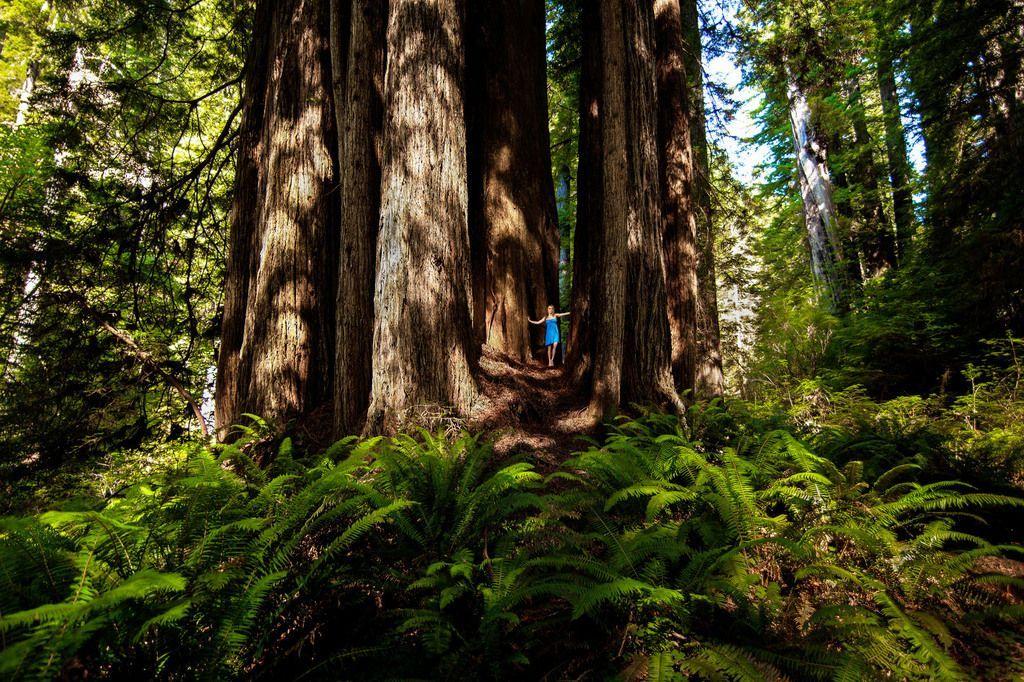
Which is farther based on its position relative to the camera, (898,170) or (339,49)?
(898,170)

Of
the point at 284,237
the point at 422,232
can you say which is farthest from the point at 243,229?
the point at 422,232

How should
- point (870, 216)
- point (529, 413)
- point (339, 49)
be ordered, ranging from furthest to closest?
point (870, 216) → point (339, 49) → point (529, 413)

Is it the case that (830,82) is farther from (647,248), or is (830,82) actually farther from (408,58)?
(408,58)

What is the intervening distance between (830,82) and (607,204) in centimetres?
473

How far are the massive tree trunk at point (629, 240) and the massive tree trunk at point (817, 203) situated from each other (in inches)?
301

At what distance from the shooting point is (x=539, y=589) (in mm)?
1672

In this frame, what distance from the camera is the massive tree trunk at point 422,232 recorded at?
3.66 m

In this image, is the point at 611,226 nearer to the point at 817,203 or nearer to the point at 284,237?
the point at 284,237

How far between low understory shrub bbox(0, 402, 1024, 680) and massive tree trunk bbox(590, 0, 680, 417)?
1.65 meters

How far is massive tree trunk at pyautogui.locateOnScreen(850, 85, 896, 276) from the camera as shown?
1049cm

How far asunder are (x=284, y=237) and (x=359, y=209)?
945mm

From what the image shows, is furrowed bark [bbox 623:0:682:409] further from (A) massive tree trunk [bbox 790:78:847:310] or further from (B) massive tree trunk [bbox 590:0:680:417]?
(A) massive tree trunk [bbox 790:78:847:310]

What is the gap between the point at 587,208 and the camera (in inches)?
207

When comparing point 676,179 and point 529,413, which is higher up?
point 676,179
